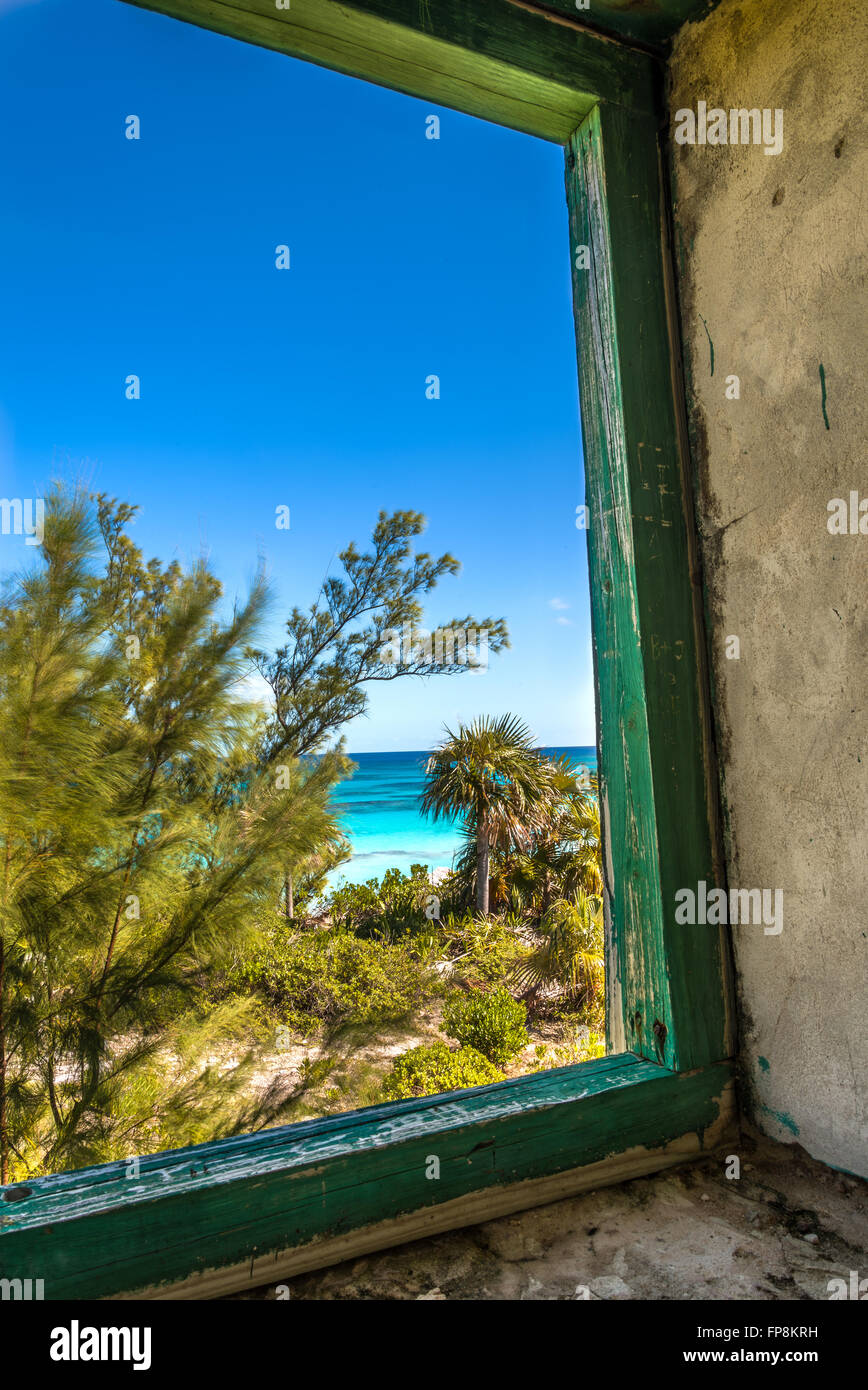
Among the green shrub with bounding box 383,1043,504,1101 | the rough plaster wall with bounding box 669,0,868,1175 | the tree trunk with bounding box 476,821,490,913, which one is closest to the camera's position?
the rough plaster wall with bounding box 669,0,868,1175

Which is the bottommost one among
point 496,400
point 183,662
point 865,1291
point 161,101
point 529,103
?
point 865,1291

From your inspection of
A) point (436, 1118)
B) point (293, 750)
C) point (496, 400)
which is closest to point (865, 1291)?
point (436, 1118)

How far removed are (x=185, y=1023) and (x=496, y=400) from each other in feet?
113

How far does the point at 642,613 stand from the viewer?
3.03ft

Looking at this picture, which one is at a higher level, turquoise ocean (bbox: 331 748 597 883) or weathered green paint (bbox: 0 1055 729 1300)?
weathered green paint (bbox: 0 1055 729 1300)

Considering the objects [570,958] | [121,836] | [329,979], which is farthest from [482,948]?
[121,836]

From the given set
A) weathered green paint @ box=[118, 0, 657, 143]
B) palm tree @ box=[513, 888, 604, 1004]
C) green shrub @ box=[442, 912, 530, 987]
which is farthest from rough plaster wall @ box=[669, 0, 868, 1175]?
palm tree @ box=[513, 888, 604, 1004]

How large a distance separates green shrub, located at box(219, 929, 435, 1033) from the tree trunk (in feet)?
13.5

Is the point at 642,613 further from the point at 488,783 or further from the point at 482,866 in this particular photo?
the point at 482,866

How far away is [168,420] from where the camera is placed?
21.7 metres

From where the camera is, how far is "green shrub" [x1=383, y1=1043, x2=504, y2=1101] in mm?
4471

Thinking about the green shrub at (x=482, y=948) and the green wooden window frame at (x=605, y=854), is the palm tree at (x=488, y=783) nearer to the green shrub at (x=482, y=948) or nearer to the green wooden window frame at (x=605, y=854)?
the green shrub at (x=482, y=948)

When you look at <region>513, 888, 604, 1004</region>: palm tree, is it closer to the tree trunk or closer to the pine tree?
the tree trunk

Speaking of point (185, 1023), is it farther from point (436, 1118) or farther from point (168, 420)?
point (168, 420)
